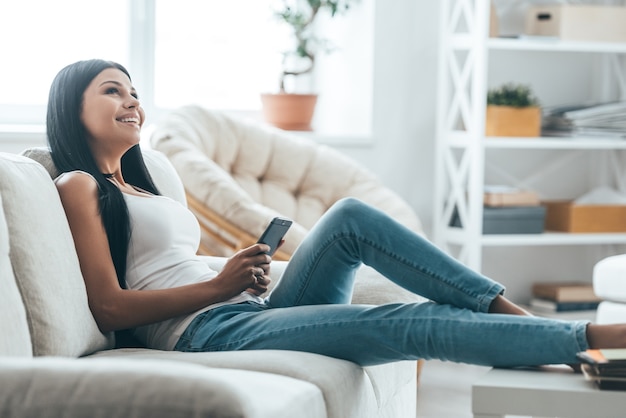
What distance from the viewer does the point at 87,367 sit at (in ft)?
4.17

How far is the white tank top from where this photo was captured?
2051 mm

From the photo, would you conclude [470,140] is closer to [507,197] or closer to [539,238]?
[507,197]

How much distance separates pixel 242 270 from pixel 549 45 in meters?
2.41

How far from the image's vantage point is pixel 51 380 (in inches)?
49.4

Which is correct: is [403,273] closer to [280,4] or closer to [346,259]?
[346,259]

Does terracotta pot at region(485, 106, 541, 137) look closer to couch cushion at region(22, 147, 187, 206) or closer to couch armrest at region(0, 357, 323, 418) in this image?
couch cushion at region(22, 147, 187, 206)

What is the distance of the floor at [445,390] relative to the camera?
118 inches

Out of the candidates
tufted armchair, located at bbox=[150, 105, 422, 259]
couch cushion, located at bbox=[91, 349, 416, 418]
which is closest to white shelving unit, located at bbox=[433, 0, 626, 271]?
tufted armchair, located at bbox=[150, 105, 422, 259]

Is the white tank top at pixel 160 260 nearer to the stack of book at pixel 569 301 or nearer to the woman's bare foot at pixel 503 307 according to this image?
the woman's bare foot at pixel 503 307

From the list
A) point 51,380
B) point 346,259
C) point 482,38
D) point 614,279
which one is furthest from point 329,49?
point 51,380

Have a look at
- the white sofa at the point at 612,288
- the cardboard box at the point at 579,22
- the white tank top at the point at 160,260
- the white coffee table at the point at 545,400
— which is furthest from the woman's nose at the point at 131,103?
the cardboard box at the point at 579,22

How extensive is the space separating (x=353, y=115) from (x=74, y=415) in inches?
126

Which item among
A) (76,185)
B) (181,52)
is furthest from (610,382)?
(181,52)

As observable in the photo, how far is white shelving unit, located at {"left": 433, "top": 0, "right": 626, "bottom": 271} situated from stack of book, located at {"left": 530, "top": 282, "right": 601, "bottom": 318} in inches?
9.9
